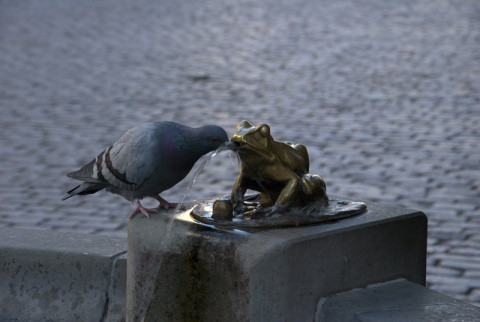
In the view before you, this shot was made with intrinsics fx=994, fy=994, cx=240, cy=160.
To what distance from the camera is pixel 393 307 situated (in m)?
3.38

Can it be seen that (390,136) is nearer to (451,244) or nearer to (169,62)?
(451,244)

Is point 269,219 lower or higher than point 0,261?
higher

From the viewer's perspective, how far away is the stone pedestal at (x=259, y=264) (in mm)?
3279

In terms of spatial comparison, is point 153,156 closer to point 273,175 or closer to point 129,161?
point 129,161

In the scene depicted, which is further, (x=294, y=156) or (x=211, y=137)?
(x=294, y=156)

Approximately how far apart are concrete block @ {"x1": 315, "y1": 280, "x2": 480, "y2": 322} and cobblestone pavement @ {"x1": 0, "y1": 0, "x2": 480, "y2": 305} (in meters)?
1.32

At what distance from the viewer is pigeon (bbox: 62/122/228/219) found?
136 inches

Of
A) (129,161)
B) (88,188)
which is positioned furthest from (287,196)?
(88,188)

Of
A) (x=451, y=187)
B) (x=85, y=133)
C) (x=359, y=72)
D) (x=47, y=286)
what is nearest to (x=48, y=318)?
(x=47, y=286)

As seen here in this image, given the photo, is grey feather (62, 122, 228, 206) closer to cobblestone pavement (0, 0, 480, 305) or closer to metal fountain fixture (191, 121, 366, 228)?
metal fountain fixture (191, 121, 366, 228)

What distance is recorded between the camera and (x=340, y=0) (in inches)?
726

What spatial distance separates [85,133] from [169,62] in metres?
3.73

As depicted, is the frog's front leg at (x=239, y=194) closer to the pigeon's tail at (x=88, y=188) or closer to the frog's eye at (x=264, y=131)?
the frog's eye at (x=264, y=131)

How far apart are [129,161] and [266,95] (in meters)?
6.45
